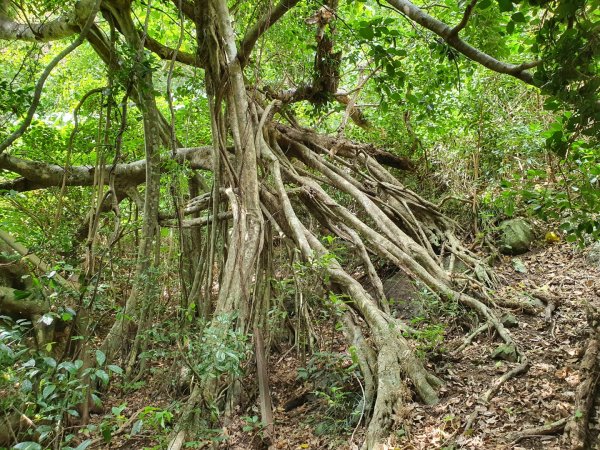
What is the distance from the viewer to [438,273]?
4.34 metres

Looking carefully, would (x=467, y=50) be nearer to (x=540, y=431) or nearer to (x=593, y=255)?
(x=540, y=431)

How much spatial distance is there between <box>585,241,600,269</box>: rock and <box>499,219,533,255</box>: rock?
0.67 meters

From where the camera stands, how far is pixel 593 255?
4602 mm

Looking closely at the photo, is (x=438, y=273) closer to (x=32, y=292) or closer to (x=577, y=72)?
(x=577, y=72)

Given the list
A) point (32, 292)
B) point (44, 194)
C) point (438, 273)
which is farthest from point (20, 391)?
point (44, 194)

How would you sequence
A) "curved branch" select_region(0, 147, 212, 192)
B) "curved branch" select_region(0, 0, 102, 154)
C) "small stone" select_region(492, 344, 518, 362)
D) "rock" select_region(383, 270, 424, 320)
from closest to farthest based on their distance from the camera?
1. "curved branch" select_region(0, 0, 102, 154)
2. "small stone" select_region(492, 344, 518, 362)
3. "rock" select_region(383, 270, 424, 320)
4. "curved branch" select_region(0, 147, 212, 192)

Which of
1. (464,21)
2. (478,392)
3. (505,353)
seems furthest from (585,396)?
(464,21)

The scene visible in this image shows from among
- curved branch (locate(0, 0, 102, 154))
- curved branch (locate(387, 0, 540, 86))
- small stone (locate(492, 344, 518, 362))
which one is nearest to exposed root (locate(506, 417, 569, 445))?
small stone (locate(492, 344, 518, 362))

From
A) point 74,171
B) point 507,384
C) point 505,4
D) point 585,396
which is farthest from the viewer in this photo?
point 74,171

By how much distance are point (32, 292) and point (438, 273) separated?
3.38m

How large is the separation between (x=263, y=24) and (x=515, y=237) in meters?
3.59

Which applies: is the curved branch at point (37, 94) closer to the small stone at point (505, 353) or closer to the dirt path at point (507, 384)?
the dirt path at point (507, 384)

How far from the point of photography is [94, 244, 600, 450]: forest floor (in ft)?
8.75

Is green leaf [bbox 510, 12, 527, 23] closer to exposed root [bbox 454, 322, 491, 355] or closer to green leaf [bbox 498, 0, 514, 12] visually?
green leaf [bbox 498, 0, 514, 12]
